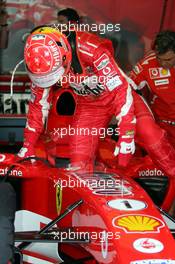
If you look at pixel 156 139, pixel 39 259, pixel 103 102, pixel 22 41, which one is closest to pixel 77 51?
pixel 103 102

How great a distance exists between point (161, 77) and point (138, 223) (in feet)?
5.77

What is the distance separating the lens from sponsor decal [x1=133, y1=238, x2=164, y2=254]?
8.46 ft

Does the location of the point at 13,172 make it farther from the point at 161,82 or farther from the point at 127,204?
the point at 161,82

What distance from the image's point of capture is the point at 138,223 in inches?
107

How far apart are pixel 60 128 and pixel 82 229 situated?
1053 millimetres

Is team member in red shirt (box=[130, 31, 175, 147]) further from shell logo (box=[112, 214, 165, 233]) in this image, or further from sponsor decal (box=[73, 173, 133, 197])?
shell logo (box=[112, 214, 165, 233])

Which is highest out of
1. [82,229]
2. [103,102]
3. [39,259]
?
[103,102]

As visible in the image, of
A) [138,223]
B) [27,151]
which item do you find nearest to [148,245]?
[138,223]

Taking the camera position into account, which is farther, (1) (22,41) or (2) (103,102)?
(1) (22,41)

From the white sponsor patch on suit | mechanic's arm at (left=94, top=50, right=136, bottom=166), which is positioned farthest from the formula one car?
the white sponsor patch on suit

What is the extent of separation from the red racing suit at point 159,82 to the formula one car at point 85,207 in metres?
0.50

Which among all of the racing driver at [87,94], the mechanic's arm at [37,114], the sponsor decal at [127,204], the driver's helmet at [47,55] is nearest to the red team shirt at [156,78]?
the racing driver at [87,94]

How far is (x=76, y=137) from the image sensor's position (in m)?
Answer: 3.83

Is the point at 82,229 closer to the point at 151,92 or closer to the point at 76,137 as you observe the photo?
the point at 76,137
